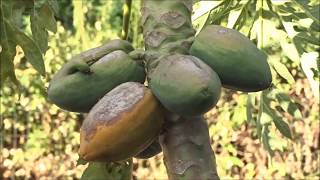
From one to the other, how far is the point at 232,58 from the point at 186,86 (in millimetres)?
103

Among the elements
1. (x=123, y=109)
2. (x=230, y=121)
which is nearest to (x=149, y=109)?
(x=123, y=109)

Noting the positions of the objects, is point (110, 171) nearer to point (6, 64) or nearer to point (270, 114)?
point (6, 64)

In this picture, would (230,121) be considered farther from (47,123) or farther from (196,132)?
(196,132)

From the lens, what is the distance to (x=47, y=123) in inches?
208

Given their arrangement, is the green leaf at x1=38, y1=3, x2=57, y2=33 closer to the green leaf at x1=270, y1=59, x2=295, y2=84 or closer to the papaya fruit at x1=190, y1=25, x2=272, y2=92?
the papaya fruit at x1=190, y1=25, x2=272, y2=92

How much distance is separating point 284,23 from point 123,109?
138cm

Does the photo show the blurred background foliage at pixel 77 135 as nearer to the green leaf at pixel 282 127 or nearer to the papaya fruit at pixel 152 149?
the green leaf at pixel 282 127

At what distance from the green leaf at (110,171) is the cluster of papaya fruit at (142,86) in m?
0.23

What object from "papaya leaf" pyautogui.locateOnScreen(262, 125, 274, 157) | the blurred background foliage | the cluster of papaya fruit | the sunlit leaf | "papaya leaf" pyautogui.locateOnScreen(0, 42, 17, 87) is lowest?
the blurred background foliage

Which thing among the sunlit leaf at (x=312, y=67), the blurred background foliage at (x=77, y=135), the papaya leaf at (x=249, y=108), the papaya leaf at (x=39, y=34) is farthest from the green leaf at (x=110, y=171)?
the blurred background foliage at (x=77, y=135)

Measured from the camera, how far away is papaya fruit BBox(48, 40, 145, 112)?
1.04 m

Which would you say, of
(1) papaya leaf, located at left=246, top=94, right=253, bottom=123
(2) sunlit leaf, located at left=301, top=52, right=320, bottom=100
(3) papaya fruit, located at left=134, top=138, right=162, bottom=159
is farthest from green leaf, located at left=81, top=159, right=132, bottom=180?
(1) papaya leaf, located at left=246, top=94, right=253, bottom=123

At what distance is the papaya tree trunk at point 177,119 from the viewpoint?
946mm

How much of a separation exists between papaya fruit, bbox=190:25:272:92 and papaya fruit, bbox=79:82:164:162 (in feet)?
0.35
